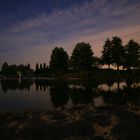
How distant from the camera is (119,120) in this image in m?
11.3

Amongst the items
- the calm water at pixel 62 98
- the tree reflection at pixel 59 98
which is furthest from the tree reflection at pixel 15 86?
the tree reflection at pixel 59 98

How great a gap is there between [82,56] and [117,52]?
13.2 m

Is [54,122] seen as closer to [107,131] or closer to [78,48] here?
[107,131]

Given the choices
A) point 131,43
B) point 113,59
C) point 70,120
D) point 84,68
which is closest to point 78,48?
point 84,68

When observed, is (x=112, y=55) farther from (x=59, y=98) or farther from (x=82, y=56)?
(x=59, y=98)

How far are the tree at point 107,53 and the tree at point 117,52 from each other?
1.64 metres

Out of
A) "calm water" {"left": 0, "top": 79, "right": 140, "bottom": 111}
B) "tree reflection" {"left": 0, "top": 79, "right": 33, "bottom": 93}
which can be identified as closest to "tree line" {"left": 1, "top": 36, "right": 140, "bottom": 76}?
"tree reflection" {"left": 0, "top": 79, "right": 33, "bottom": 93}

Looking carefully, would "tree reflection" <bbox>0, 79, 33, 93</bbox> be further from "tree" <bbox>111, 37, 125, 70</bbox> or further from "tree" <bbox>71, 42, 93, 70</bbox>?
"tree" <bbox>111, 37, 125, 70</bbox>

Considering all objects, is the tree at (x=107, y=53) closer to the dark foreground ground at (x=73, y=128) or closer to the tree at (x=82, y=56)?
the tree at (x=82, y=56)

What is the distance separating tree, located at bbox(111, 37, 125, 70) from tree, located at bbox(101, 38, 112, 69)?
164 cm

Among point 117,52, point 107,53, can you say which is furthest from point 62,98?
point 107,53

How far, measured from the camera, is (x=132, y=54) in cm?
7156

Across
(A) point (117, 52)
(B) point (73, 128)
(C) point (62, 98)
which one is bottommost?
(C) point (62, 98)

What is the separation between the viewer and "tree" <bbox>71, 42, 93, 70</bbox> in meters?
77.0
